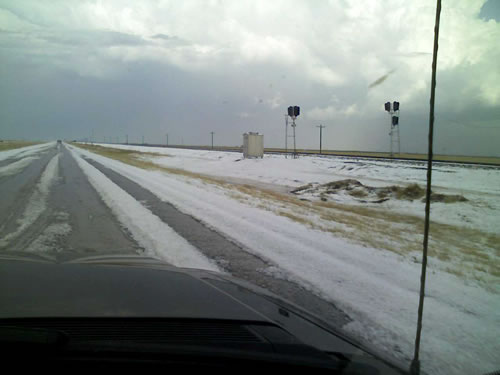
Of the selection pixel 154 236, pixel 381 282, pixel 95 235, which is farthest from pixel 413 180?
pixel 95 235

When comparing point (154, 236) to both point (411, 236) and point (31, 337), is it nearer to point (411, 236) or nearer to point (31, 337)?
point (31, 337)

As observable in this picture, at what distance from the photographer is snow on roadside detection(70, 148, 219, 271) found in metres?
5.95

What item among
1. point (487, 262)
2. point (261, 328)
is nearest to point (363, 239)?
point (487, 262)

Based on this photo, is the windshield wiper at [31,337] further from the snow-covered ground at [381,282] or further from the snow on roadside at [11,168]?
the snow on roadside at [11,168]

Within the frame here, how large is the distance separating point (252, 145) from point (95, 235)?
112ft

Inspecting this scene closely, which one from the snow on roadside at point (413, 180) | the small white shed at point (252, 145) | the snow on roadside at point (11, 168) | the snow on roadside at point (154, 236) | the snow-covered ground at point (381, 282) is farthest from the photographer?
the small white shed at point (252, 145)

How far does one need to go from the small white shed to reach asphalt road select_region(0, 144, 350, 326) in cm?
2809

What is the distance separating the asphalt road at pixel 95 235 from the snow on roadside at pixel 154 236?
16cm

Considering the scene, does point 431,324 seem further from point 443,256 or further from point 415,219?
point 415,219

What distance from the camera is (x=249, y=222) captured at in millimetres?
9133

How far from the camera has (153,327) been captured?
6.74 feet

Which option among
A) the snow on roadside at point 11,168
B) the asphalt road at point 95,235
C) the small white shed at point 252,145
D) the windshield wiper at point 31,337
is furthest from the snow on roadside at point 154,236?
the small white shed at point 252,145

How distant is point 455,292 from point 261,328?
12.7ft

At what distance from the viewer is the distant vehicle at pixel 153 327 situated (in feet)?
5.50
